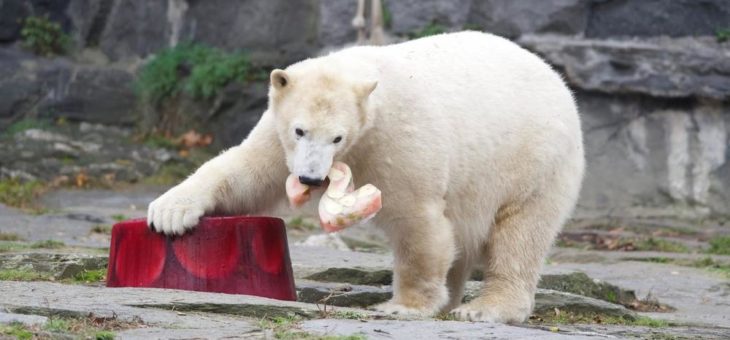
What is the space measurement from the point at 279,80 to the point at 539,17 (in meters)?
6.15

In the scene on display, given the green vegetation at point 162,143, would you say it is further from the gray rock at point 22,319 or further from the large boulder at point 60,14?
the gray rock at point 22,319

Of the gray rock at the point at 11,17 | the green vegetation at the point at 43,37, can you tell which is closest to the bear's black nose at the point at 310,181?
the green vegetation at the point at 43,37

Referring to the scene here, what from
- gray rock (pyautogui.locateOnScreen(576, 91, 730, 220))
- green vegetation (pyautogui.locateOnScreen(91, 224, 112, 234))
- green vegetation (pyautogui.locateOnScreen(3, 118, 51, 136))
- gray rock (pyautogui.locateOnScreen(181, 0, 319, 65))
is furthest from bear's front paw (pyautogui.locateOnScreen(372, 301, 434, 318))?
green vegetation (pyautogui.locateOnScreen(3, 118, 51, 136))

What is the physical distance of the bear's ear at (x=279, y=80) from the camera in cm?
456

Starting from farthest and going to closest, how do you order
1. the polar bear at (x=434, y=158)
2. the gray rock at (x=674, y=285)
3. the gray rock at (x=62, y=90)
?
the gray rock at (x=62, y=90) < the gray rock at (x=674, y=285) < the polar bear at (x=434, y=158)

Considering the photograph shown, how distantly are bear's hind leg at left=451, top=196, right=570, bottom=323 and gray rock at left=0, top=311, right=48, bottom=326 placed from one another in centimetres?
220

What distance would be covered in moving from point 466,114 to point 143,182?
6008 mm

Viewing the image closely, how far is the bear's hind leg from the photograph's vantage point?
529 cm

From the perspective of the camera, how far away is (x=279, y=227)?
4.83 metres

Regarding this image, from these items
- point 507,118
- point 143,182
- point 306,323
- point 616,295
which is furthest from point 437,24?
point 306,323


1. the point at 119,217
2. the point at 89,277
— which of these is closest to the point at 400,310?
the point at 89,277

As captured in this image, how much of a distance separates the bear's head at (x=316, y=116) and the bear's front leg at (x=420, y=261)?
0.48m

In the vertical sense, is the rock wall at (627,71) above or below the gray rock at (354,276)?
above

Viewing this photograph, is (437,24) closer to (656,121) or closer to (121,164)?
(656,121)
